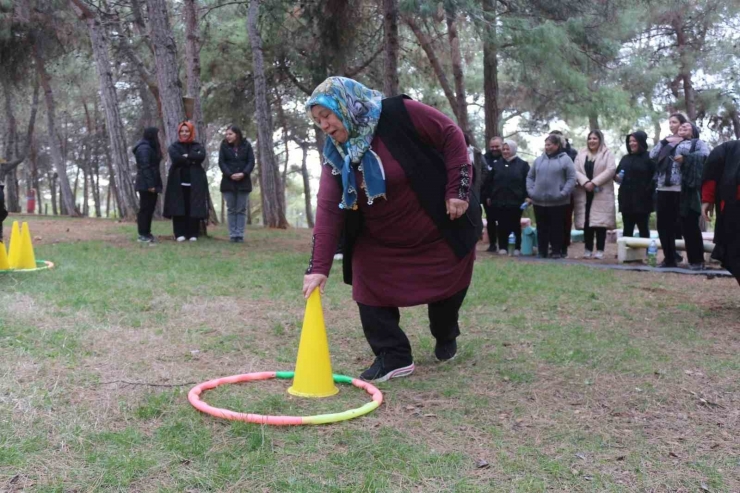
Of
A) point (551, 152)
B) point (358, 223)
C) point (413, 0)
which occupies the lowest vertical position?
point (358, 223)

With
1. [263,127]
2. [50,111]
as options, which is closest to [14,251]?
[263,127]

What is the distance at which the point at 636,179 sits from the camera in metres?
10.6

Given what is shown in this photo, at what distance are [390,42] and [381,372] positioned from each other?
26.8ft

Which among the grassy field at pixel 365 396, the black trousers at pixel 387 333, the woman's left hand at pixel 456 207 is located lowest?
the grassy field at pixel 365 396

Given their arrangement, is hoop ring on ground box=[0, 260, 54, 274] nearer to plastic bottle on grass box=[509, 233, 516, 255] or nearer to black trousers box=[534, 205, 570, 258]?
black trousers box=[534, 205, 570, 258]

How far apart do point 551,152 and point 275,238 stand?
575 cm

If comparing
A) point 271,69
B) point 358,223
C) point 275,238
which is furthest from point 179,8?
point 358,223

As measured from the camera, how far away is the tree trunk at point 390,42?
11477mm

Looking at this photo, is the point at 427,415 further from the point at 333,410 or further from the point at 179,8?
the point at 179,8

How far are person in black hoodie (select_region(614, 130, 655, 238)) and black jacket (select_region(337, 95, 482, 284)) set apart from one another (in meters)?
6.92

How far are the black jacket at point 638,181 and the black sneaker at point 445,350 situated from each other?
261 inches

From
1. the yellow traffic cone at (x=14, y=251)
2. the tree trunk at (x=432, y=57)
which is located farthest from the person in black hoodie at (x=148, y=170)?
the tree trunk at (x=432, y=57)

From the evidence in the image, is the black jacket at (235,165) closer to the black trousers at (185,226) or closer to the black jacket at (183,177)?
the black jacket at (183,177)

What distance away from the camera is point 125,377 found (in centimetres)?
440
